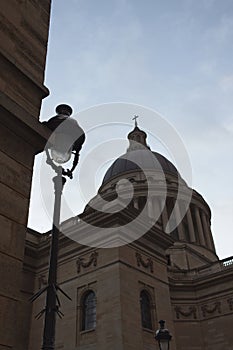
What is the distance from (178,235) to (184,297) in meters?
14.6

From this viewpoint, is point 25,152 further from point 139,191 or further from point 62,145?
point 139,191

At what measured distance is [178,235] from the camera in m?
44.0

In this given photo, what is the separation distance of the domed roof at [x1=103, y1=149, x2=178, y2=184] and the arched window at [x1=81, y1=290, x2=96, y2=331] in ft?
100

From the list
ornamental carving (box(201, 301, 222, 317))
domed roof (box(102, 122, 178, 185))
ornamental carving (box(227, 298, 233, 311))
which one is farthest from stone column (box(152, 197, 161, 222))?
ornamental carving (box(227, 298, 233, 311))

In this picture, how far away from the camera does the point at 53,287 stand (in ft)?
19.5

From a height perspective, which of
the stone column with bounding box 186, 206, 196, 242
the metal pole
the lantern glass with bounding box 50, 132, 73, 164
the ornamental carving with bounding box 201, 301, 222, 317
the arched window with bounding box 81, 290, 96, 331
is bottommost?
the metal pole

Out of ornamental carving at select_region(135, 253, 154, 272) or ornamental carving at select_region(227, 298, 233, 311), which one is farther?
ornamental carving at select_region(227, 298, 233, 311)

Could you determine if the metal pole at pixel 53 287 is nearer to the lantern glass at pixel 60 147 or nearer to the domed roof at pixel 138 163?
the lantern glass at pixel 60 147

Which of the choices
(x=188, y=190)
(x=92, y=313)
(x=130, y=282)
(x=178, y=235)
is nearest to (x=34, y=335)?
(x=92, y=313)

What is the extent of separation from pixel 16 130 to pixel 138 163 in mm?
46922

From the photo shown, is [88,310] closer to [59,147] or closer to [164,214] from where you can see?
[59,147]

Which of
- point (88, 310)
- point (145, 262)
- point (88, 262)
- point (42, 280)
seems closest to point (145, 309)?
point (145, 262)

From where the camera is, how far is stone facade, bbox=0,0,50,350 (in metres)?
5.19

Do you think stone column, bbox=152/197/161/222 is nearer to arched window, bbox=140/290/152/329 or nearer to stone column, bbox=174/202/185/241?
stone column, bbox=174/202/185/241
